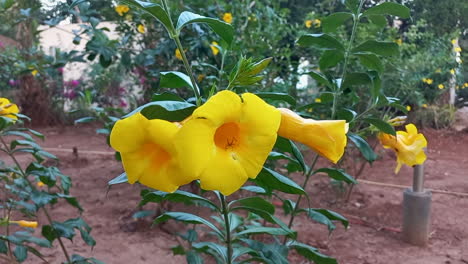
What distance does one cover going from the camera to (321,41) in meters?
1.31

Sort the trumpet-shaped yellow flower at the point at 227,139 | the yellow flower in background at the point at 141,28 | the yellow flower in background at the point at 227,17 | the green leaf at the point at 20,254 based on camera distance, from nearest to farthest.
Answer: the trumpet-shaped yellow flower at the point at 227,139, the green leaf at the point at 20,254, the yellow flower in background at the point at 227,17, the yellow flower in background at the point at 141,28

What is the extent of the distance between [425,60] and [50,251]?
4.12 m

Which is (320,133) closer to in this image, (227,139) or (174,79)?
(227,139)

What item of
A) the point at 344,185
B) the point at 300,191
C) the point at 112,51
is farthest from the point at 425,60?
the point at 300,191

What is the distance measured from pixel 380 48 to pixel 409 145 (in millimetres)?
365

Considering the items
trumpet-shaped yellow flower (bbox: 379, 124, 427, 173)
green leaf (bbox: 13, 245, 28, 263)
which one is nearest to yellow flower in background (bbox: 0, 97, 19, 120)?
green leaf (bbox: 13, 245, 28, 263)

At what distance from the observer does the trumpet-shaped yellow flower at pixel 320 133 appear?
0.66 metres

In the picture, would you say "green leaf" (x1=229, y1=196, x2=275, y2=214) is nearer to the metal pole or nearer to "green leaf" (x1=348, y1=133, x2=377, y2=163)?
"green leaf" (x1=348, y1=133, x2=377, y2=163)

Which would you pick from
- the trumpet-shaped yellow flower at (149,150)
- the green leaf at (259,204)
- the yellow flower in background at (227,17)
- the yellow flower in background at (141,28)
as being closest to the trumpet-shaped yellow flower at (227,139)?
the trumpet-shaped yellow flower at (149,150)

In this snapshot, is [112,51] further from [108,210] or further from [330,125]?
[330,125]

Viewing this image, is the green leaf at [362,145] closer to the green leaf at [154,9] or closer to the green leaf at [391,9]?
the green leaf at [391,9]

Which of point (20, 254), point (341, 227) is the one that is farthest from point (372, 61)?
point (341, 227)

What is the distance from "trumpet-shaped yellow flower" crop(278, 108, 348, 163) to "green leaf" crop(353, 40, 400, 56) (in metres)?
0.71

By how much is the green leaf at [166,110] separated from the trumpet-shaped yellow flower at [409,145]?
95 centimetres
